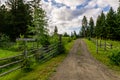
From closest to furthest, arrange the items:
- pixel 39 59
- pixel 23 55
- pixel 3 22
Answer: pixel 23 55 < pixel 39 59 < pixel 3 22

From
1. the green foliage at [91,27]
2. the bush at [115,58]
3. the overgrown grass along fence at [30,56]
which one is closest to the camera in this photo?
the overgrown grass along fence at [30,56]

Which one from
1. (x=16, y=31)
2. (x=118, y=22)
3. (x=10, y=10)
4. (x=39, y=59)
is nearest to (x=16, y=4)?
(x=10, y=10)

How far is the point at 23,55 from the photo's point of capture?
1491 centimetres

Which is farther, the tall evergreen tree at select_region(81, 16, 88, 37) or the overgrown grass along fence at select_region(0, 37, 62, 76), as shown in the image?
the tall evergreen tree at select_region(81, 16, 88, 37)

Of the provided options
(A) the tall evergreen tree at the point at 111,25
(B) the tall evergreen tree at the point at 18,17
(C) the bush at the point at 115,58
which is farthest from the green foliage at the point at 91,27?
(C) the bush at the point at 115,58

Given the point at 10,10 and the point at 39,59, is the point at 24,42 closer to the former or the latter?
the point at 39,59

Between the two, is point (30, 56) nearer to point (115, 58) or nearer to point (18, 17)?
point (115, 58)

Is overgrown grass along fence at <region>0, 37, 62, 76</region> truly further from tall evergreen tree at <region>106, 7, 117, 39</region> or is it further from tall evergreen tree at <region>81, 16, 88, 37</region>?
tall evergreen tree at <region>81, 16, 88, 37</region>

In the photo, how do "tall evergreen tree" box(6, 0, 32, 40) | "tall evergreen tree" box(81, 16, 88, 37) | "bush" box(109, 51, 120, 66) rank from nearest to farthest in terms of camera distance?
"bush" box(109, 51, 120, 66), "tall evergreen tree" box(6, 0, 32, 40), "tall evergreen tree" box(81, 16, 88, 37)

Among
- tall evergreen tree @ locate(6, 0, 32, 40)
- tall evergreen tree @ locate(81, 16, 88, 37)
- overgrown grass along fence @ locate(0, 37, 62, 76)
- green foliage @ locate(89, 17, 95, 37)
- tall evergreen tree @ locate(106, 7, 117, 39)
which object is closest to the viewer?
overgrown grass along fence @ locate(0, 37, 62, 76)

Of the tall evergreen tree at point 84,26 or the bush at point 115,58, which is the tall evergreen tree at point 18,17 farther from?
the tall evergreen tree at point 84,26

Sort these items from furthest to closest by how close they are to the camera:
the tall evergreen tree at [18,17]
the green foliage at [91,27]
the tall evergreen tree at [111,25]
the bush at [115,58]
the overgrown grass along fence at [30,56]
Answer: the green foliage at [91,27] < the tall evergreen tree at [111,25] < the tall evergreen tree at [18,17] < the bush at [115,58] < the overgrown grass along fence at [30,56]

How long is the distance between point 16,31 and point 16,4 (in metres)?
8.21

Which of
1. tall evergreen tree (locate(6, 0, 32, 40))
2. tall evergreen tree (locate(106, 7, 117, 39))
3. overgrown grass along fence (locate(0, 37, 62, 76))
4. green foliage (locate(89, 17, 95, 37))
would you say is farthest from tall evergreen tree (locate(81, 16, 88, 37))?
overgrown grass along fence (locate(0, 37, 62, 76))
